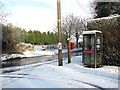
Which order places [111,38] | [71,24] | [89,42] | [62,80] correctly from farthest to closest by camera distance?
[71,24] → [89,42] → [111,38] → [62,80]

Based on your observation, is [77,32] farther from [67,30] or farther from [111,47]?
[111,47]

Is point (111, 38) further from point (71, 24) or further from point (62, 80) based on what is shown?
point (71, 24)

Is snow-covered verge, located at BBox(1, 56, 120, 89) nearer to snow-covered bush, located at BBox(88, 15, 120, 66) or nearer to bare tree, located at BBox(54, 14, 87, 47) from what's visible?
snow-covered bush, located at BBox(88, 15, 120, 66)

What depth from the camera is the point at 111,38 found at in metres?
9.16

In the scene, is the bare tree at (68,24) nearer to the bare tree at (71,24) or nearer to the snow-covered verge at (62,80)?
the bare tree at (71,24)

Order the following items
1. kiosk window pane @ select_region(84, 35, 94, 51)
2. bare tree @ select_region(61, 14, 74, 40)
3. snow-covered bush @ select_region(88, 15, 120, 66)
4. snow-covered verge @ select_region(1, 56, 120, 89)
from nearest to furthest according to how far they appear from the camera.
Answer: snow-covered verge @ select_region(1, 56, 120, 89), snow-covered bush @ select_region(88, 15, 120, 66), kiosk window pane @ select_region(84, 35, 94, 51), bare tree @ select_region(61, 14, 74, 40)

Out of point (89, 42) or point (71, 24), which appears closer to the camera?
point (89, 42)

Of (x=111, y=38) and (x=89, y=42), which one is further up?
(x=111, y=38)

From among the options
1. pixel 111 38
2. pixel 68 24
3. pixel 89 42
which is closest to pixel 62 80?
pixel 89 42

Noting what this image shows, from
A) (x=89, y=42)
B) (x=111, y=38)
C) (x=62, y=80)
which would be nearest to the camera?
(x=62, y=80)

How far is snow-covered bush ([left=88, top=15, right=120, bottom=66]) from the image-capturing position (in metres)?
8.95

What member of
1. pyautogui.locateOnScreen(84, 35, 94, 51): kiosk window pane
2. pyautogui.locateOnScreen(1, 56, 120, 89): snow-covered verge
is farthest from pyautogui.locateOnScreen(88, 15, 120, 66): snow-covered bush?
pyautogui.locateOnScreen(1, 56, 120, 89): snow-covered verge

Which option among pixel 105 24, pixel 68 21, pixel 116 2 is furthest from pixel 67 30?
pixel 105 24

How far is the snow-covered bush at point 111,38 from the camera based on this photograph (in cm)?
895
